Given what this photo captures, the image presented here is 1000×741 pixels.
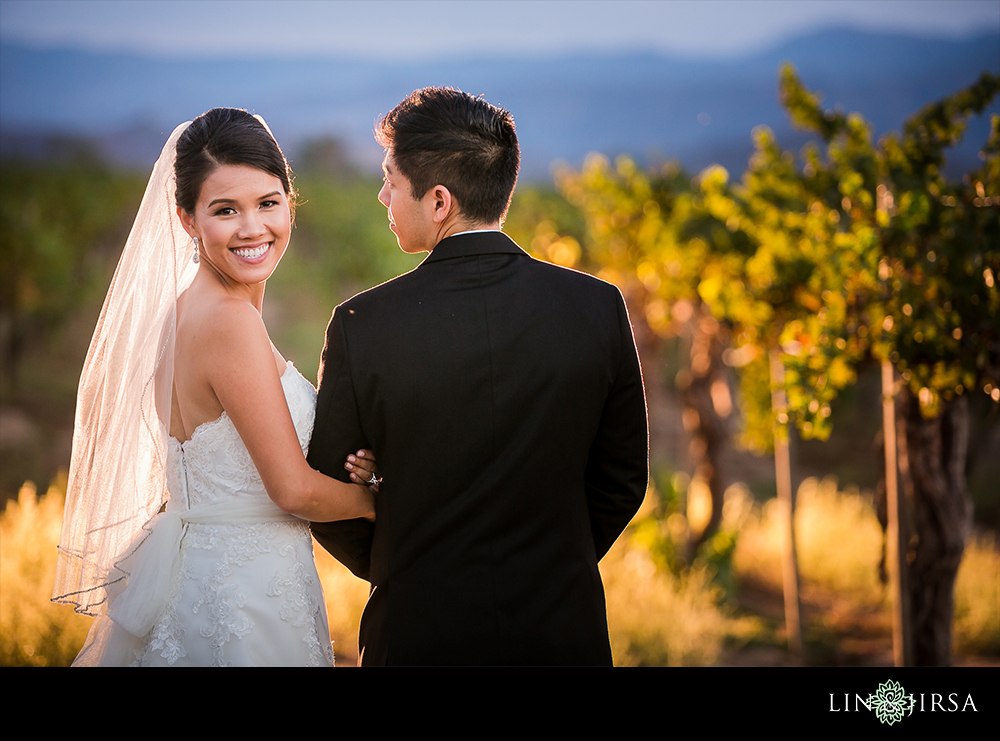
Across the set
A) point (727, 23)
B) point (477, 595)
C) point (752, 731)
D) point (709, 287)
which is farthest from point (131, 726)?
point (727, 23)

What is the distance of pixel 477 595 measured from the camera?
168 centimetres

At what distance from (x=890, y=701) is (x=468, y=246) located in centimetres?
182

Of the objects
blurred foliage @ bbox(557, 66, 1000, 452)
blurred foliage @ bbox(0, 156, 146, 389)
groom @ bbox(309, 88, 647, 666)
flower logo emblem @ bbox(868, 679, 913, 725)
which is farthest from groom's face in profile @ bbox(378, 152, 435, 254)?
blurred foliage @ bbox(0, 156, 146, 389)

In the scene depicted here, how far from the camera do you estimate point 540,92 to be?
1548 cm

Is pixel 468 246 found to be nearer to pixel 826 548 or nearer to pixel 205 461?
pixel 205 461

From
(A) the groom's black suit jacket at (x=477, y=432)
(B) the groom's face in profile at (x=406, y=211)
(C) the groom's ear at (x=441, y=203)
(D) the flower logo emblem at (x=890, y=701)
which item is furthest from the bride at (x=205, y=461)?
(D) the flower logo emblem at (x=890, y=701)

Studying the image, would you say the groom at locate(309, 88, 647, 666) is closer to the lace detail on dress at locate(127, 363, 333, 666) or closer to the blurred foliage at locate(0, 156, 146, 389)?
the lace detail on dress at locate(127, 363, 333, 666)

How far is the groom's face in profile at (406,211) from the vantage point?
1.68 meters

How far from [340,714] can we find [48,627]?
8.07ft

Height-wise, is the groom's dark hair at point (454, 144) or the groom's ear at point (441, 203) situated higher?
the groom's dark hair at point (454, 144)

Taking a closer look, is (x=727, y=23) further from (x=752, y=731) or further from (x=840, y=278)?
(x=752, y=731)

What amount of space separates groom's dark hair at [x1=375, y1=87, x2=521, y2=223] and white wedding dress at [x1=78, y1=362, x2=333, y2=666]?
70cm

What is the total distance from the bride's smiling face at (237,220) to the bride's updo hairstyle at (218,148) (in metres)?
0.02

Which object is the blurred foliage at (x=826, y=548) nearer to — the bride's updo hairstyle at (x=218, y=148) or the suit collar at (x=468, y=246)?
the suit collar at (x=468, y=246)
